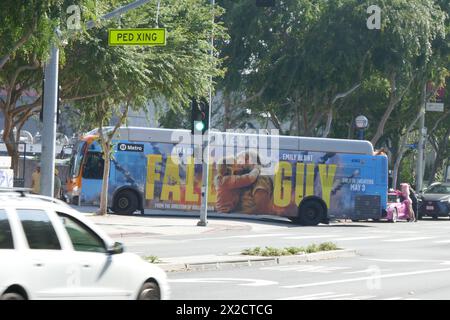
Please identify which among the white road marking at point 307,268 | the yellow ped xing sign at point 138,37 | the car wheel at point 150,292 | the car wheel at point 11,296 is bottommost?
the white road marking at point 307,268

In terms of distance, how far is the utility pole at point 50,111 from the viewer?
23453mm

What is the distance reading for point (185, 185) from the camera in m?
38.3

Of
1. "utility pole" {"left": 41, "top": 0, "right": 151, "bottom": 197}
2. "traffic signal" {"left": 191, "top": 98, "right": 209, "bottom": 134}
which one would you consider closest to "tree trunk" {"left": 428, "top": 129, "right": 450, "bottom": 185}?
"traffic signal" {"left": 191, "top": 98, "right": 209, "bottom": 134}

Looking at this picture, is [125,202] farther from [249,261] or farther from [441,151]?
[441,151]

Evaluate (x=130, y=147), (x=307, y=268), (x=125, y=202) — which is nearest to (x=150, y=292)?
(x=307, y=268)

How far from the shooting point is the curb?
18417 millimetres

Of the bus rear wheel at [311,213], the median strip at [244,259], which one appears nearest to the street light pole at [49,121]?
the median strip at [244,259]

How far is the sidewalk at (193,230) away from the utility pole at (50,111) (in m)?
3.89

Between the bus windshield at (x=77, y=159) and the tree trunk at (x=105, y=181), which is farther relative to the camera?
the bus windshield at (x=77, y=159)

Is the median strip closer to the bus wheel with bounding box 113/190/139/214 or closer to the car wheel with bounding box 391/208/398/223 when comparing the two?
the bus wheel with bounding box 113/190/139/214

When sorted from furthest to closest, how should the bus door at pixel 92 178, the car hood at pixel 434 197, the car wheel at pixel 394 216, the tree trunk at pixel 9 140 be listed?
the car hood at pixel 434 197, the car wheel at pixel 394 216, the bus door at pixel 92 178, the tree trunk at pixel 9 140

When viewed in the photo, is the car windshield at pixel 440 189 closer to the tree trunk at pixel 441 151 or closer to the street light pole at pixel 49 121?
the tree trunk at pixel 441 151

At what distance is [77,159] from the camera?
38.4 metres
